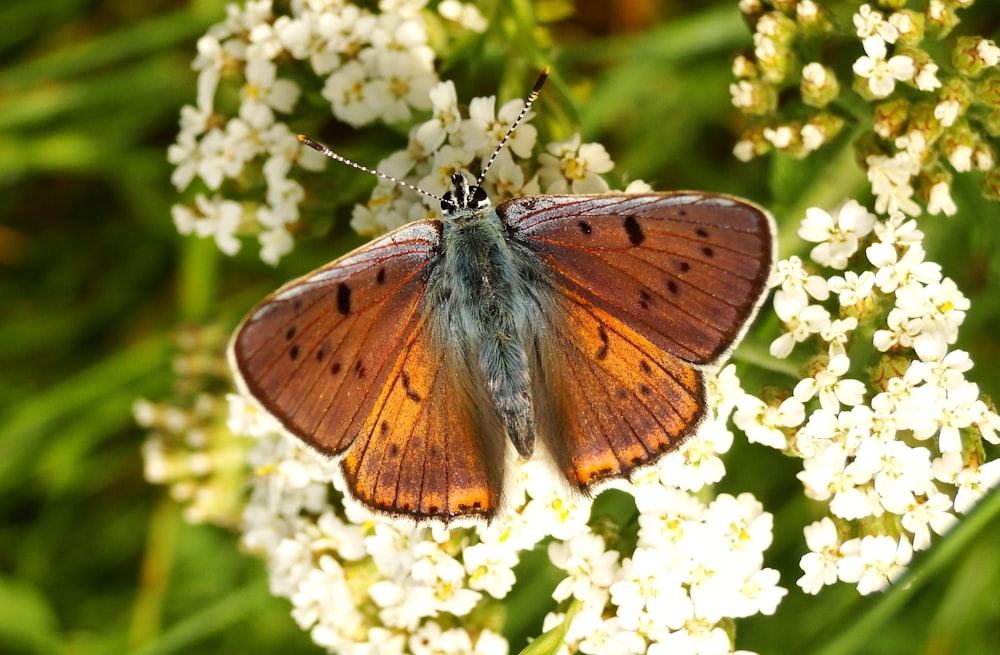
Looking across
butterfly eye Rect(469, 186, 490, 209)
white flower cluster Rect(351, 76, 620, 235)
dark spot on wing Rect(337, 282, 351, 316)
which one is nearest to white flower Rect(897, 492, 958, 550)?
white flower cluster Rect(351, 76, 620, 235)

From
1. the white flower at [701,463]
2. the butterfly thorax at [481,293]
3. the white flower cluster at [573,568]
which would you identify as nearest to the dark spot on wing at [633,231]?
the butterfly thorax at [481,293]

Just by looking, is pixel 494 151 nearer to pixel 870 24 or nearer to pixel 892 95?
pixel 870 24

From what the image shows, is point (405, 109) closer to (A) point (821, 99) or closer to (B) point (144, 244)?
(A) point (821, 99)

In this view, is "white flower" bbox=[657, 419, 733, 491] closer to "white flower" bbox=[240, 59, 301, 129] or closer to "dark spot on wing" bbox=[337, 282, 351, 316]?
"dark spot on wing" bbox=[337, 282, 351, 316]

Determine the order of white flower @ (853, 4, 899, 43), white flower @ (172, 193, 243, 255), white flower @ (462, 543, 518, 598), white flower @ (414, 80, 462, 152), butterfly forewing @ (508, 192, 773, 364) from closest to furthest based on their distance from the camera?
butterfly forewing @ (508, 192, 773, 364)
white flower @ (853, 4, 899, 43)
white flower @ (462, 543, 518, 598)
white flower @ (414, 80, 462, 152)
white flower @ (172, 193, 243, 255)

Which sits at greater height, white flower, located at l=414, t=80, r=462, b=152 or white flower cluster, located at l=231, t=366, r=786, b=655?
white flower, located at l=414, t=80, r=462, b=152

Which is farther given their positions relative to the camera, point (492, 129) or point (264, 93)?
point (264, 93)

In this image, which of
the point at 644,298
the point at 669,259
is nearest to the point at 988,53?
the point at 669,259
